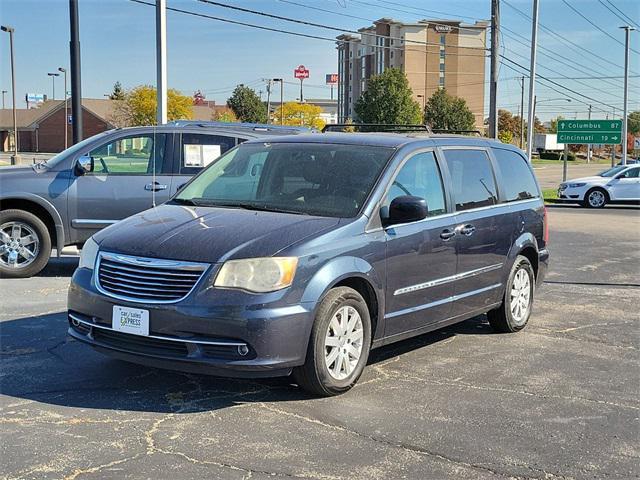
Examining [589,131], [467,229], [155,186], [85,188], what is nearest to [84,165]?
[85,188]

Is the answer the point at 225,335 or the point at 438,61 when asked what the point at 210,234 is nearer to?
the point at 225,335

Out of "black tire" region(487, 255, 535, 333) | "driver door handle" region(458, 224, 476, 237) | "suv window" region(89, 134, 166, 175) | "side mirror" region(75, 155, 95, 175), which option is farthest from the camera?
"suv window" region(89, 134, 166, 175)

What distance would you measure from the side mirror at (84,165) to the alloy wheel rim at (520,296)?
16.6ft

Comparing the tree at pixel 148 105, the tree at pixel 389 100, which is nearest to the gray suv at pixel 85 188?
the tree at pixel 148 105

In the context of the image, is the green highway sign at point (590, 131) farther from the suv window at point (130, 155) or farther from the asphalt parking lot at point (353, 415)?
the asphalt parking lot at point (353, 415)

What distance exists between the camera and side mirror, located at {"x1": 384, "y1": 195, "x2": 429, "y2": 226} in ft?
17.0

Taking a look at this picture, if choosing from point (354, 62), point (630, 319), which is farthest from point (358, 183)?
point (354, 62)

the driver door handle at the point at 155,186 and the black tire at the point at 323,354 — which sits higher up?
the driver door handle at the point at 155,186

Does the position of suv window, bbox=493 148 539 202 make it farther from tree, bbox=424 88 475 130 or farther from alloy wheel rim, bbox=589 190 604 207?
tree, bbox=424 88 475 130

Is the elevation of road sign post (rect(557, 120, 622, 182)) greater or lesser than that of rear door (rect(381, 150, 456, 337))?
greater

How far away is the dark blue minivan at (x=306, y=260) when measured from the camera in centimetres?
447

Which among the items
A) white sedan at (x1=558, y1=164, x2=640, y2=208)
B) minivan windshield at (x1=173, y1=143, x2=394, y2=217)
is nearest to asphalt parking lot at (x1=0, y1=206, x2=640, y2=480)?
minivan windshield at (x1=173, y1=143, x2=394, y2=217)

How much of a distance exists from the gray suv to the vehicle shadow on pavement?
10.0 feet

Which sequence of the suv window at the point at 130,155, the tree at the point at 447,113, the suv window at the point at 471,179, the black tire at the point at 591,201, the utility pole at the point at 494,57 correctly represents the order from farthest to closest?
1. the tree at the point at 447,113
2. the black tire at the point at 591,201
3. the utility pole at the point at 494,57
4. the suv window at the point at 130,155
5. the suv window at the point at 471,179
